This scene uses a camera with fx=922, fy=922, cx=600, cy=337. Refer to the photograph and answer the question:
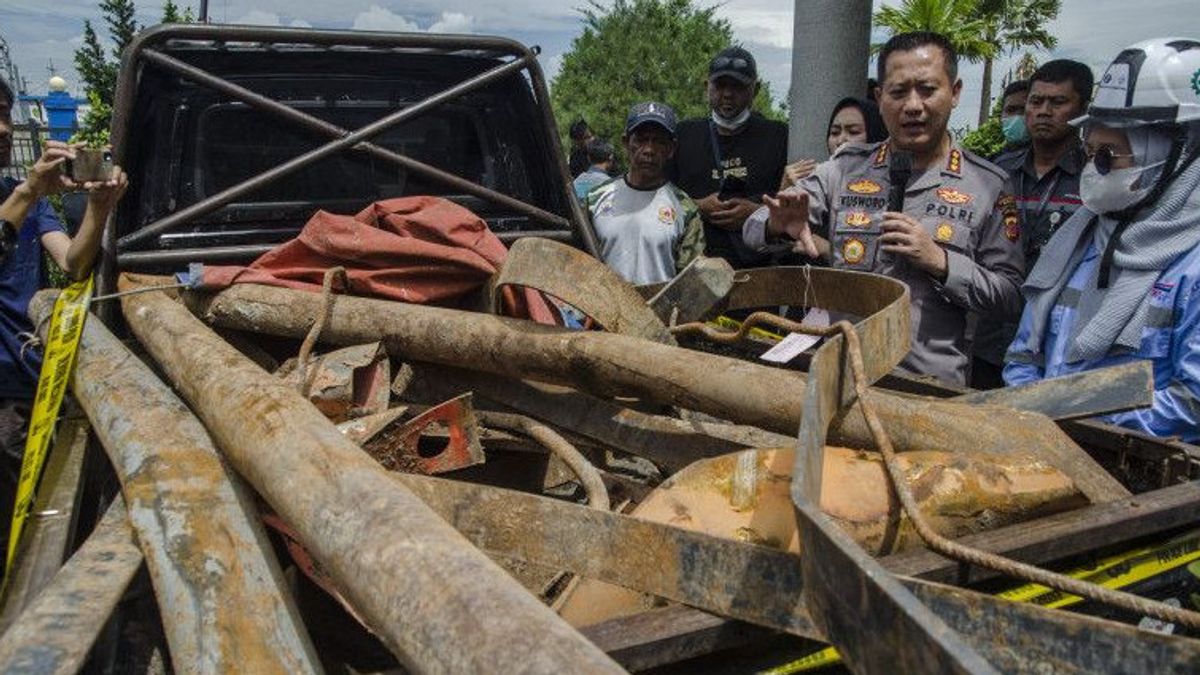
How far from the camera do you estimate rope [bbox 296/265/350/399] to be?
Answer: 6.72 ft

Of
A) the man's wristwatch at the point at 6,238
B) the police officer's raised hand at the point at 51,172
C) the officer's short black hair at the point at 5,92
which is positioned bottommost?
the man's wristwatch at the point at 6,238

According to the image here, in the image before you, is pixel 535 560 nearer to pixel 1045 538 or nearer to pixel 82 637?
pixel 82 637

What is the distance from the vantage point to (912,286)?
2.91 meters

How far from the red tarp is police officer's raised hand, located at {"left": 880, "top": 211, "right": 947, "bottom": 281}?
104 centimetres

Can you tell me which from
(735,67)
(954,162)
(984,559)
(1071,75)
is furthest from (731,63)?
(984,559)

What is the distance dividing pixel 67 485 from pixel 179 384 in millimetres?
494

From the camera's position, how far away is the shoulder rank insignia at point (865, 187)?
3096 millimetres

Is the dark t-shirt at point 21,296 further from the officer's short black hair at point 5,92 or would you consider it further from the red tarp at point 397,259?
the red tarp at point 397,259

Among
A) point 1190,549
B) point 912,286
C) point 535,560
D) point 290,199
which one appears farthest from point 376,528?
point 290,199

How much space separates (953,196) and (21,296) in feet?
10.1

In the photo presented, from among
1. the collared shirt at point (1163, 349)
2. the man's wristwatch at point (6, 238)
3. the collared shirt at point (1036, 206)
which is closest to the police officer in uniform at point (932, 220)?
the collared shirt at point (1163, 349)

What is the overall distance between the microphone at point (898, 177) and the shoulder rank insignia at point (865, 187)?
45 millimetres

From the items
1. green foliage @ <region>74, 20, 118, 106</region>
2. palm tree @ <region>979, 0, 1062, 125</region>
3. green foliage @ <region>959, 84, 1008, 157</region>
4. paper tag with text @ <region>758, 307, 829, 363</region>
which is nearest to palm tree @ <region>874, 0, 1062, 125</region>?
palm tree @ <region>979, 0, 1062, 125</region>

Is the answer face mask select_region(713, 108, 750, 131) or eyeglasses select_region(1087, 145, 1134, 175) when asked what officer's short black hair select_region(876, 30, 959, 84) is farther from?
face mask select_region(713, 108, 750, 131)
